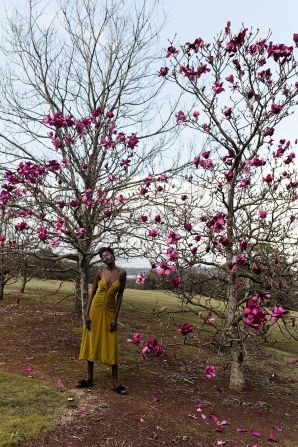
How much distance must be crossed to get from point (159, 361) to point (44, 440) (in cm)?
407

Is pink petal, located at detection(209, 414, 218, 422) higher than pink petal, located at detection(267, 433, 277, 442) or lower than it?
higher

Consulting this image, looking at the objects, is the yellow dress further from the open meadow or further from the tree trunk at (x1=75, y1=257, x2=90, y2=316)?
the tree trunk at (x1=75, y1=257, x2=90, y2=316)

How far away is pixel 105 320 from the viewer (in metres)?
5.82

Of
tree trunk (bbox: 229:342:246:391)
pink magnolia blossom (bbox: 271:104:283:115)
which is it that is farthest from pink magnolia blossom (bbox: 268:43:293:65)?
tree trunk (bbox: 229:342:246:391)

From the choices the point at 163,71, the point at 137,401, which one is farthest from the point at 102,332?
the point at 163,71

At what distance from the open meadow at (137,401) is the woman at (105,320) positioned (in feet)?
1.54

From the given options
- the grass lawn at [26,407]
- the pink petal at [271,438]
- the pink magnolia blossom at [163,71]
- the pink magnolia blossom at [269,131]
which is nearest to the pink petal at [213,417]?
the pink petal at [271,438]

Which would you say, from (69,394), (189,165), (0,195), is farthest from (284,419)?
(189,165)

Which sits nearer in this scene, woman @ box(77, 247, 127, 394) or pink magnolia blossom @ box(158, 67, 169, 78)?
woman @ box(77, 247, 127, 394)

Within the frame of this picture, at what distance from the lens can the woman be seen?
580 cm

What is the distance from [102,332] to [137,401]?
999mm

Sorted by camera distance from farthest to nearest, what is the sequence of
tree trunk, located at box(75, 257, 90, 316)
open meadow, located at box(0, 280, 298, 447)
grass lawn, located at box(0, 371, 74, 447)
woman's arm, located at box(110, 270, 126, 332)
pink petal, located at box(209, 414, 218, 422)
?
tree trunk, located at box(75, 257, 90, 316) < woman's arm, located at box(110, 270, 126, 332) < pink petal, located at box(209, 414, 218, 422) < open meadow, located at box(0, 280, 298, 447) < grass lawn, located at box(0, 371, 74, 447)

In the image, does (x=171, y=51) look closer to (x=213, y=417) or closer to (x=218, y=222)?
(x=218, y=222)

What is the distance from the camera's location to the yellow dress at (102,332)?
5801mm
